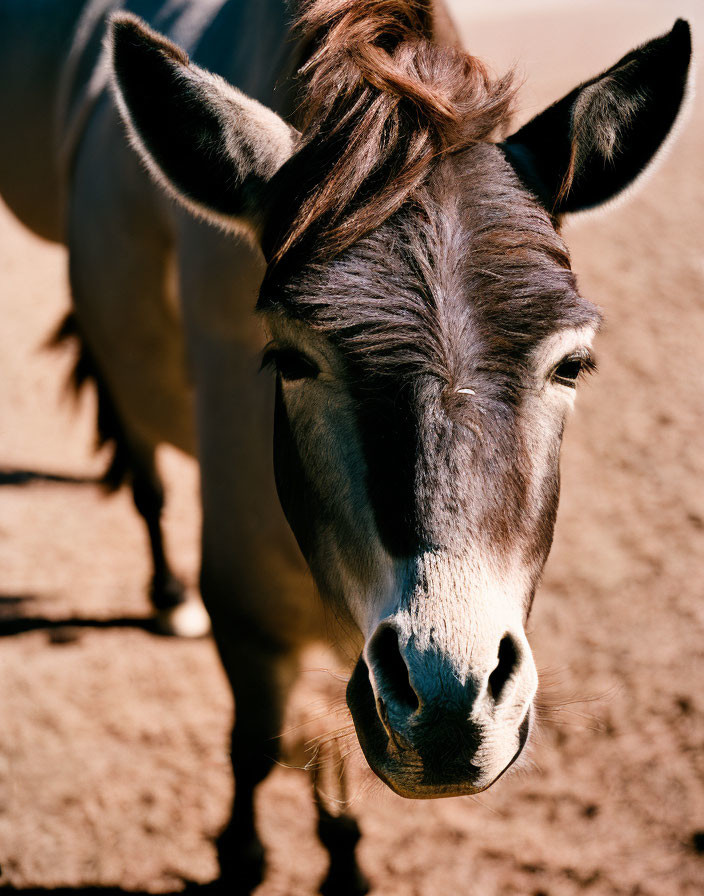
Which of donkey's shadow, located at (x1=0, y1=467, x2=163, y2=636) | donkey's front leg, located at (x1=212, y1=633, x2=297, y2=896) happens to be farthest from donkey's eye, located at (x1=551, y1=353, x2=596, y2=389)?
donkey's shadow, located at (x1=0, y1=467, x2=163, y2=636)

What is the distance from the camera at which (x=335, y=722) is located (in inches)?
128

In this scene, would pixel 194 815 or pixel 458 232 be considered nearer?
pixel 458 232

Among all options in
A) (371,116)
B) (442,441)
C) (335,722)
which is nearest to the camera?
(442,441)

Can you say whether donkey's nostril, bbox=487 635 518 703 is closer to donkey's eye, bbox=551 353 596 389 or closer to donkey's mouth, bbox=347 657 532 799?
donkey's mouth, bbox=347 657 532 799

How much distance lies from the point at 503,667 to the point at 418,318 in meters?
0.74

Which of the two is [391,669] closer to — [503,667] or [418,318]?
[503,667]

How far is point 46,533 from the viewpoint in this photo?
16.1ft

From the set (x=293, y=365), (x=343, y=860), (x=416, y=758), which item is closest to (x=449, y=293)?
(x=293, y=365)

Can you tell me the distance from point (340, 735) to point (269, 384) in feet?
3.73

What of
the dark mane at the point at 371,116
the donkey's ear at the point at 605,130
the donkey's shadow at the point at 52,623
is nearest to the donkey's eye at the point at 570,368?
the donkey's ear at the point at 605,130

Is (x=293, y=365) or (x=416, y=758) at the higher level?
(x=293, y=365)

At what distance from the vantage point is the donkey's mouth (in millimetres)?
1447

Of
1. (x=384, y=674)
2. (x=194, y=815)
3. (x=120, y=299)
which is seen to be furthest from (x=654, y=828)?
(x=120, y=299)

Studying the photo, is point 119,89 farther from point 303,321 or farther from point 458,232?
point 458,232
